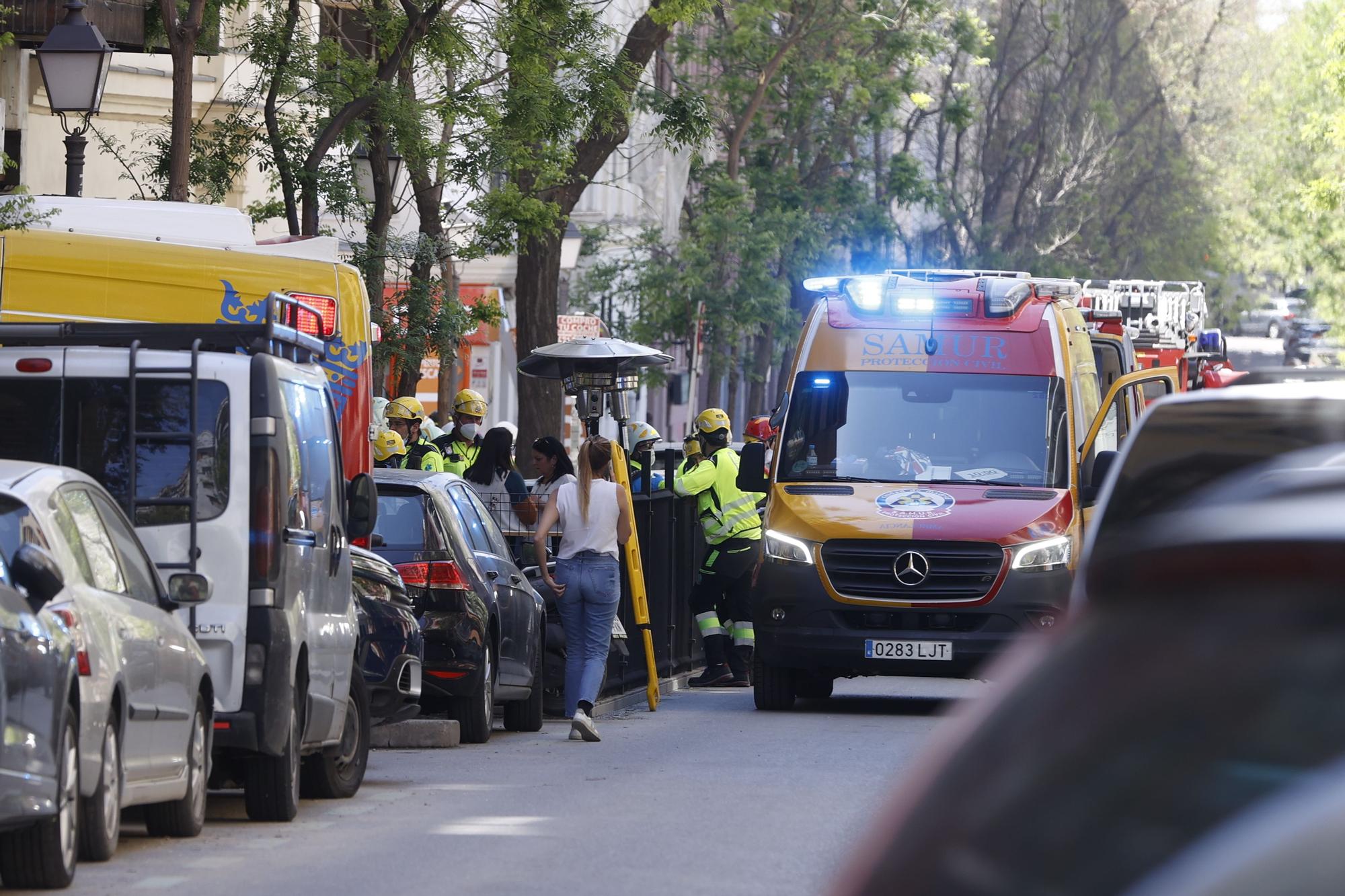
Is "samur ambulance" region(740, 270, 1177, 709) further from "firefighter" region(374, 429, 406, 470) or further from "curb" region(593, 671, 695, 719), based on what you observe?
"firefighter" region(374, 429, 406, 470)

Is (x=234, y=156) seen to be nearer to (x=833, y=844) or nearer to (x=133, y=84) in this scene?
(x=133, y=84)

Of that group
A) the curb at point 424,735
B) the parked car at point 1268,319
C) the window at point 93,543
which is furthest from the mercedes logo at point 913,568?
the parked car at point 1268,319

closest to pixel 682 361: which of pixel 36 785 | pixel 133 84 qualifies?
pixel 133 84

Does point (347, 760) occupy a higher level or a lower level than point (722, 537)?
lower

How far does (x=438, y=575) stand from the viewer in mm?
13445

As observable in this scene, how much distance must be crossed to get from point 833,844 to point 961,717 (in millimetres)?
7137

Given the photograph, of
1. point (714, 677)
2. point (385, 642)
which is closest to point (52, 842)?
point (385, 642)

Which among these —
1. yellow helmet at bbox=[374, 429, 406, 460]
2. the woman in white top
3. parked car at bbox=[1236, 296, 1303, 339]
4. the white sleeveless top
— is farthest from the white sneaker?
parked car at bbox=[1236, 296, 1303, 339]

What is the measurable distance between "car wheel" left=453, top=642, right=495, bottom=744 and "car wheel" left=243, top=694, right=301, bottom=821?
11.8ft

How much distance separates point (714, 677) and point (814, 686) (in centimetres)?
230

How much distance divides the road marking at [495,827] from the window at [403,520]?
342cm

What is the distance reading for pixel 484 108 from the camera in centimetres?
1933

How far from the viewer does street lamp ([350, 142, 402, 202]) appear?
789 inches

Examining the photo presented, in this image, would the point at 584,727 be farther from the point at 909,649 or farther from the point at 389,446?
the point at 389,446
